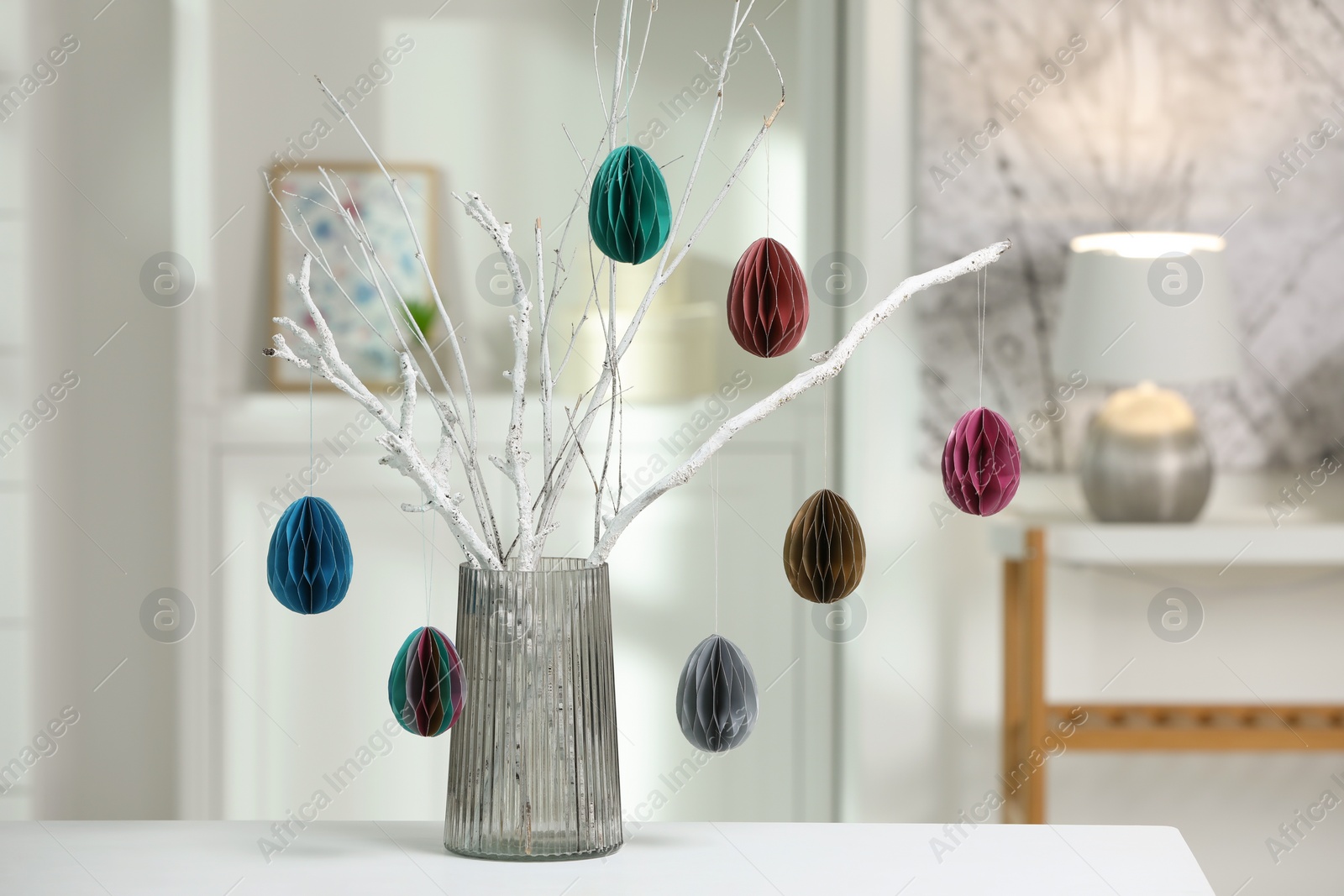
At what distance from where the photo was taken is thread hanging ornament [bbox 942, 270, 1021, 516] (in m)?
0.81

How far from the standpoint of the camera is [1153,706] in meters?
1.88

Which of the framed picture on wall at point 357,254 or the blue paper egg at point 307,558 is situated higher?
the framed picture on wall at point 357,254

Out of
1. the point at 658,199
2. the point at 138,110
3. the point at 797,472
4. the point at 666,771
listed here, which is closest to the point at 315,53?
the point at 138,110

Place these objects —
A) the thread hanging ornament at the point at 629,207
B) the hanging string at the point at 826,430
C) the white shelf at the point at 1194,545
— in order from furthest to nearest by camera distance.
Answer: the white shelf at the point at 1194,545 → the hanging string at the point at 826,430 → the thread hanging ornament at the point at 629,207

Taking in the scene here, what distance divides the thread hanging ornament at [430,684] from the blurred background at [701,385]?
1150mm

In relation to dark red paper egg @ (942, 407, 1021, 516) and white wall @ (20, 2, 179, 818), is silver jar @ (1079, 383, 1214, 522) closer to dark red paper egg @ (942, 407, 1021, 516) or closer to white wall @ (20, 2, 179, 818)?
dark red paper egg @ (942, 407, 1021, 516)

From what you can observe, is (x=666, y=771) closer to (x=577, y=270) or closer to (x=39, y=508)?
(x=577, y=270)

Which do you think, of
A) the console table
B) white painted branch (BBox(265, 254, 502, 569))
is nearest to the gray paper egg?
white painted branch (BBox(265, 254, 502, 569))

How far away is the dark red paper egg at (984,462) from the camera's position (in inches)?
31.9

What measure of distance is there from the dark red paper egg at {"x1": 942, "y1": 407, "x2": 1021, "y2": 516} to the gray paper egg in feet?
0.65

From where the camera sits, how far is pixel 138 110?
2.21m

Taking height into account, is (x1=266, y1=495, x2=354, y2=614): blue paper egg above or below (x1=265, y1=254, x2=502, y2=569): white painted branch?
below

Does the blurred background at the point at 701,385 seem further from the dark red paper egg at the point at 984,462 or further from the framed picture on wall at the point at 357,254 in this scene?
the dark red paper egg at the point at 984,462

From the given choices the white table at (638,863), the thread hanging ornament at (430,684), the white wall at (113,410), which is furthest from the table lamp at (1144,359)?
the white wall at (113,410)
